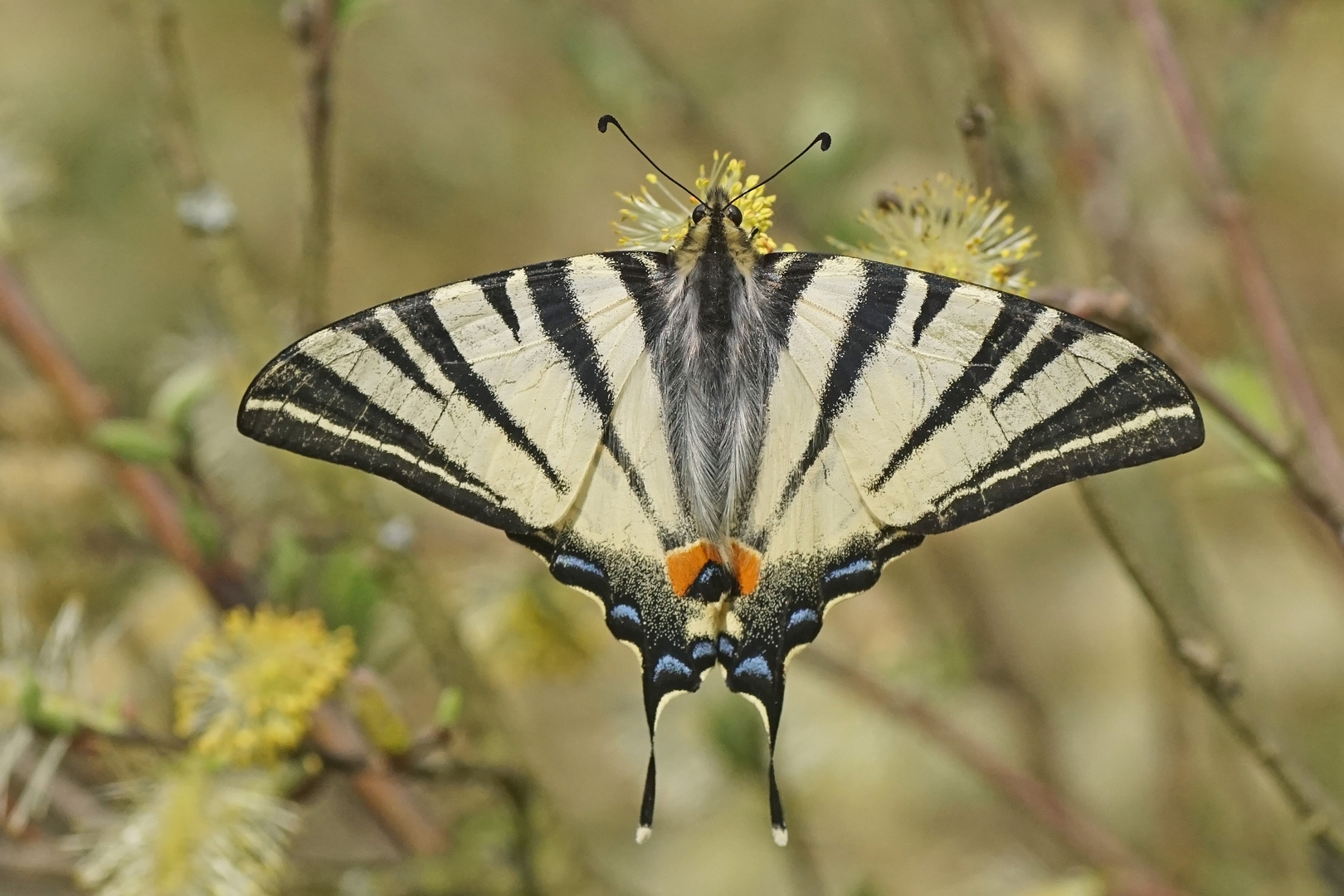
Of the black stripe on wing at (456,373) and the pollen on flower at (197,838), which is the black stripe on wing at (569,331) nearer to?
the black stripe on wing at (456,373)

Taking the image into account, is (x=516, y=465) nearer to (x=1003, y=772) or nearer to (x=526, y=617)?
(x=526, y=617)

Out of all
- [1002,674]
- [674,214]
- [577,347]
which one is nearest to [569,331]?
[577,347]

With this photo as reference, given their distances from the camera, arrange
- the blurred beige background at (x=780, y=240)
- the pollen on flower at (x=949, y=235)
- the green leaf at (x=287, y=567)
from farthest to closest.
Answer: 1. the blurred beige background at (x=780, y=240)
2. the green leaf at (x=287, y=567)
3. the pollen on flower at (x=949, y=235)

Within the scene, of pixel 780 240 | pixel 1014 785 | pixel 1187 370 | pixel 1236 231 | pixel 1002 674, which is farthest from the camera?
pixel 780 240

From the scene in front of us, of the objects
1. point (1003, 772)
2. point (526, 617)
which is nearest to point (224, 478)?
point (526, 617)

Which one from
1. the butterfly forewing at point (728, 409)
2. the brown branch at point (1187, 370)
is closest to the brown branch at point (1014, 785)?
the butterfly forewing at point (728, 409)

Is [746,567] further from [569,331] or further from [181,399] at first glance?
[181,399]
